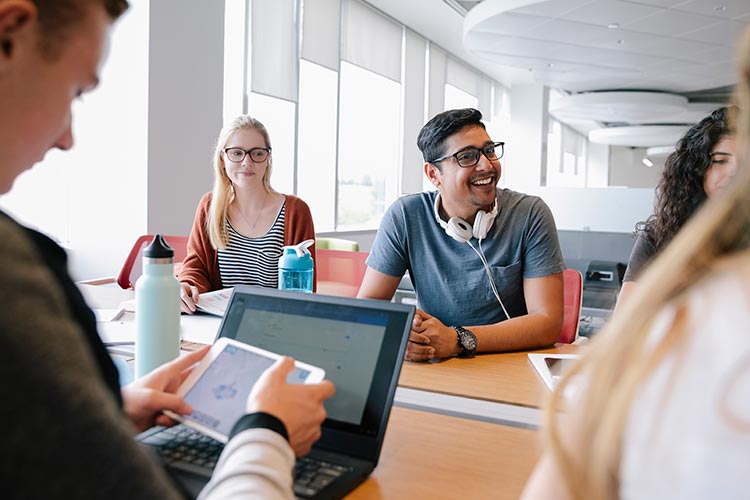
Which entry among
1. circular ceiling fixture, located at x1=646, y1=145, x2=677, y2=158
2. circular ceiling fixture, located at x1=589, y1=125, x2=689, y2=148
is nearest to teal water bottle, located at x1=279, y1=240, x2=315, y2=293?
circular ceiling fixture, located at x1=589, y1=125, x2=689, y2=148

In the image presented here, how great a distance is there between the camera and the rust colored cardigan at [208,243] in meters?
2.48

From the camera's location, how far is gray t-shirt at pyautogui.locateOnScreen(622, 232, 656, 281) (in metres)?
2.21

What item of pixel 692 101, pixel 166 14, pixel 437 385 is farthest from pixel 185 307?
pixel 692 101

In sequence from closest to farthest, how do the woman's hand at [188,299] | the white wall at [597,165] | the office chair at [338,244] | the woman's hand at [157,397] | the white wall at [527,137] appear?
1. the woman's hand at [157,397]
2. the woman's hand at [188,299]
3. the office chair at [338,244]
4. the white wall at [527,137]
5. the white wall at [597,165]

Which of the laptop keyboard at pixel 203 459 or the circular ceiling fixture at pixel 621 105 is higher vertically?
the circular ceiling fixture at pixel 621 105

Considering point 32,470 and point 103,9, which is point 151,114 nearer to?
point 103,9

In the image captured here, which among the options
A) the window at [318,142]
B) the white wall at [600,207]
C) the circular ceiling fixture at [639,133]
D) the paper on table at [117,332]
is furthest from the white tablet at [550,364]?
the circular ceiling fixture at [639,133]

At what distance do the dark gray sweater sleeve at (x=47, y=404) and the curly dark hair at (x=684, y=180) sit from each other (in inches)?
84.3

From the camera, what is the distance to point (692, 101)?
1223 centimetres

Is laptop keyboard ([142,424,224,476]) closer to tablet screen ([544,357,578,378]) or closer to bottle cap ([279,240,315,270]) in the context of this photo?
tablet screen ([544,357,578,378])

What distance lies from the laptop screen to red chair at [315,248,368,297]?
4.37ft

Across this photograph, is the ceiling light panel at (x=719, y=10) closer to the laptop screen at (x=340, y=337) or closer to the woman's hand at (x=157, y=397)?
the laptop screen at (x=340, y=337)

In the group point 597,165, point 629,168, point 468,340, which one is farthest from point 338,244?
point 629,168

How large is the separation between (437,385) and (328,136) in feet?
18.0
